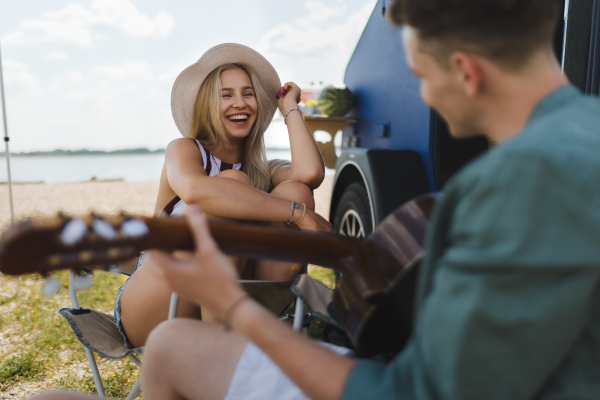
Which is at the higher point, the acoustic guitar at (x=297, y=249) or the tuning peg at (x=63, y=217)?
the tuning peg at (x=63, y=217)

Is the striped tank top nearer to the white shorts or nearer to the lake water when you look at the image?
the white shorts

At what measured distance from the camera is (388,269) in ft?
3.55

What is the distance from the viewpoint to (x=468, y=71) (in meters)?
0.75

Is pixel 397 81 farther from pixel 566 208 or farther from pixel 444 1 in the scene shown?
pixel 566 208

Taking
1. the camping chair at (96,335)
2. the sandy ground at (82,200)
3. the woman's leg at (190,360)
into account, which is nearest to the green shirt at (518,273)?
the woman's leg at (190,360)

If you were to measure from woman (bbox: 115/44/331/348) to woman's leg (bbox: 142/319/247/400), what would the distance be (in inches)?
24.7

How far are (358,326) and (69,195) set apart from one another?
43.1 ft

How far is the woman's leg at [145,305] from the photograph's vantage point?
5.75ft

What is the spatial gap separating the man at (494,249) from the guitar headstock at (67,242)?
0.09m

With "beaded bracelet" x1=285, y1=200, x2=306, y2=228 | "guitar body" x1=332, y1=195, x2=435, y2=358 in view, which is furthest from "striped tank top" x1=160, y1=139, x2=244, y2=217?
"guitar body" x1=332, y1=195, x2=435, y2=358

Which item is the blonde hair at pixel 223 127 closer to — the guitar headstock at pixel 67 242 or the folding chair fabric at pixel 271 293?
the folding chair fabric at pixel 271 293

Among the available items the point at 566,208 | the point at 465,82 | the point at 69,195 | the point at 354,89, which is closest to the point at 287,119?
the point at 354,89

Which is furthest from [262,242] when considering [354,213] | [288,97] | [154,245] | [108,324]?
[354,213]

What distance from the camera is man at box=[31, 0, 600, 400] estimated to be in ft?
1.91
